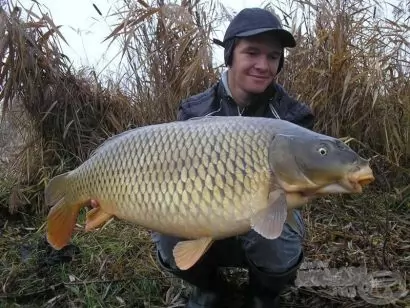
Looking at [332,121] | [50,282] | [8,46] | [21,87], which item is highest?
[8,46]

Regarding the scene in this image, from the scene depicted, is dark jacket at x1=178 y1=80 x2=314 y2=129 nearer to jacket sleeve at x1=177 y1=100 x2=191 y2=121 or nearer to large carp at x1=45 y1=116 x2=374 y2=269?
jacket sleeve at x1=177 y1=100 x2=191 y2=121

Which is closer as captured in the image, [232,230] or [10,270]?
[232,230]

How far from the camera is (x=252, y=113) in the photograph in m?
1.92

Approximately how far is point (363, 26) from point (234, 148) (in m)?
1.80

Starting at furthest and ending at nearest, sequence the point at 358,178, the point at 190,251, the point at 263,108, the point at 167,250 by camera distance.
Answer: the point at 263,108, the point at 167,250, the point at 190,251, the point at 358,178

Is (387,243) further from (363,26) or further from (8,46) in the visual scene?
(8,46)

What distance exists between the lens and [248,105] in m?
1.91

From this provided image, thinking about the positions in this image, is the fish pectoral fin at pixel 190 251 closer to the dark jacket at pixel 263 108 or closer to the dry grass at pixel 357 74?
the dark jacket at pixel 263 108

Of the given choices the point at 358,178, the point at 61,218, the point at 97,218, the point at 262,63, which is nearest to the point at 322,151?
the point at 358,178

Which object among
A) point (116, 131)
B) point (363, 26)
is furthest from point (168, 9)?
point (363, 26)

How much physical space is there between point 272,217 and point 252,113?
26.8 inches

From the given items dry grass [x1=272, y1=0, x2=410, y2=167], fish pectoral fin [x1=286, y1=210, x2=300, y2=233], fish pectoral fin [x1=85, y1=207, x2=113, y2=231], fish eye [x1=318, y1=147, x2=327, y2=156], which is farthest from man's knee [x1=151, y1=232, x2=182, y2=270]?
dry grass [x1=272, y1=0, x2=410, y2=167]

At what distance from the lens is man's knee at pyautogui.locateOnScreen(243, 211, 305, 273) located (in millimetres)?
1611

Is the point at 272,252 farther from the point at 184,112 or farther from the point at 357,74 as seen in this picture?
the point at 357,74
